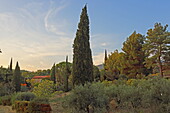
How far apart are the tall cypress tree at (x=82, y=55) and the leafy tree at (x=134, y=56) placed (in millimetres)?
10335

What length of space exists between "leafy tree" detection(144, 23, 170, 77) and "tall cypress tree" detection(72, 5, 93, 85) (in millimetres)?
9929

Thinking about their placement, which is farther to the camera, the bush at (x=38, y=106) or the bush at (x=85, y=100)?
the bush at (x=38, y=106)

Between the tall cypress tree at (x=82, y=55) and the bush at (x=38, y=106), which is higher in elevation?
the tall cypress tree at (x=82, y=55)

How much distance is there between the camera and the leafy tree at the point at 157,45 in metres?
18.9

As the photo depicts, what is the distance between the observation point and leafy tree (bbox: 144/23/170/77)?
18.9 metres

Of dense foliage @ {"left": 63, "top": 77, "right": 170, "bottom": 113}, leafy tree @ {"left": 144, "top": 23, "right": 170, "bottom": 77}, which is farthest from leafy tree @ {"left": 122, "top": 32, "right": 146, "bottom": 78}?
dense foliage @ {"left": 63, "top": 77, "right": 170, "bottom": 113}

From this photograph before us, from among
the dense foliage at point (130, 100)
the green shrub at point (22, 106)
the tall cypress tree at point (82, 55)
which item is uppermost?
the tall cypress tree at point (82, 55)

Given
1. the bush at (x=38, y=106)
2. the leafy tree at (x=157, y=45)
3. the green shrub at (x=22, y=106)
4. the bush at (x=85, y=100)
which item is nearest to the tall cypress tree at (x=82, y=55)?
the bush at (x=38, y=106)

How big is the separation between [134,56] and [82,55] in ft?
36.7

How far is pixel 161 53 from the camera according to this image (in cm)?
1945

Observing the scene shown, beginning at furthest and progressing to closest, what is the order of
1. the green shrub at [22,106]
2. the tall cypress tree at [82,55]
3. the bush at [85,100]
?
the tall cypress tree at [82,55]
the green shrub at [22,106]
the bush at [85,100]

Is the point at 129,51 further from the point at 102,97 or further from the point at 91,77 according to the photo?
the point at 102,97

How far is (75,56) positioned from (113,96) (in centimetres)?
539

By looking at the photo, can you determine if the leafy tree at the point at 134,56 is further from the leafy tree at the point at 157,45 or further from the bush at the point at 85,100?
the bush at the point at 85,100
